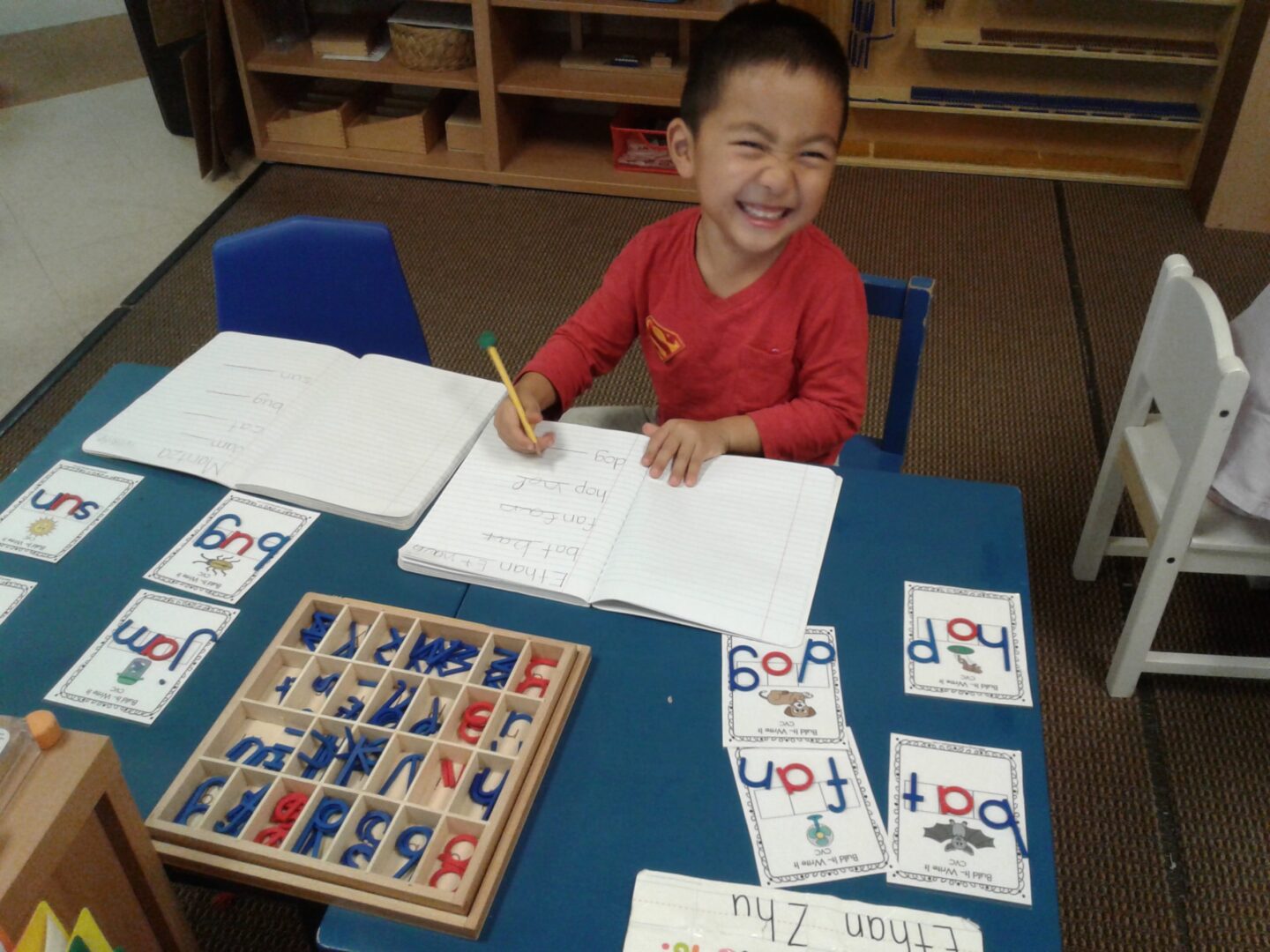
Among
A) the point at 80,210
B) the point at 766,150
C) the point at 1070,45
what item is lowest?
the point at 80,210

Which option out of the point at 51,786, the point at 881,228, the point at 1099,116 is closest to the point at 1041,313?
the point at 881,228

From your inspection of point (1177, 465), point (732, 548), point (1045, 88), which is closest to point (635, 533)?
point (732, 548)

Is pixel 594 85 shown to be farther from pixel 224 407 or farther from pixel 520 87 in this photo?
pixel 224 407

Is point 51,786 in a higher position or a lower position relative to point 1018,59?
higher

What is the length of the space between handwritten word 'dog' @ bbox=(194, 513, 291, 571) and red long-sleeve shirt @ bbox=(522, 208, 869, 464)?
380mm

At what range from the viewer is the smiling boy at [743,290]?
1.01 meters

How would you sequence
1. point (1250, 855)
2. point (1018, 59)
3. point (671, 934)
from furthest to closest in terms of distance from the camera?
point (1018, 59) < point (1250, 855) < point (671, 934)

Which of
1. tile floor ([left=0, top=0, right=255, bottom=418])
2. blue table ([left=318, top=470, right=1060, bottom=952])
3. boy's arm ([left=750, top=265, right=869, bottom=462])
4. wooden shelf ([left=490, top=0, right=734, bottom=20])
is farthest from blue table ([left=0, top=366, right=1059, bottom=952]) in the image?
wooden shelf ([left=490, top=0, right=734, bottom=20])

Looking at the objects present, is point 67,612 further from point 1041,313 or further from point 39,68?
point 39,68

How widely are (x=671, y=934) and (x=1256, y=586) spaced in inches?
62.0

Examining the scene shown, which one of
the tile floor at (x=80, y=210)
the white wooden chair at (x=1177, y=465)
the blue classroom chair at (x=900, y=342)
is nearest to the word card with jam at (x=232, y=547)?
the blue classroom chair at (x=900, y=342)

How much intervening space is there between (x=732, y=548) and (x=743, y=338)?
1.19 feet

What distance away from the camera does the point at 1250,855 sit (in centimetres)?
142

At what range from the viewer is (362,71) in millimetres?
2988
